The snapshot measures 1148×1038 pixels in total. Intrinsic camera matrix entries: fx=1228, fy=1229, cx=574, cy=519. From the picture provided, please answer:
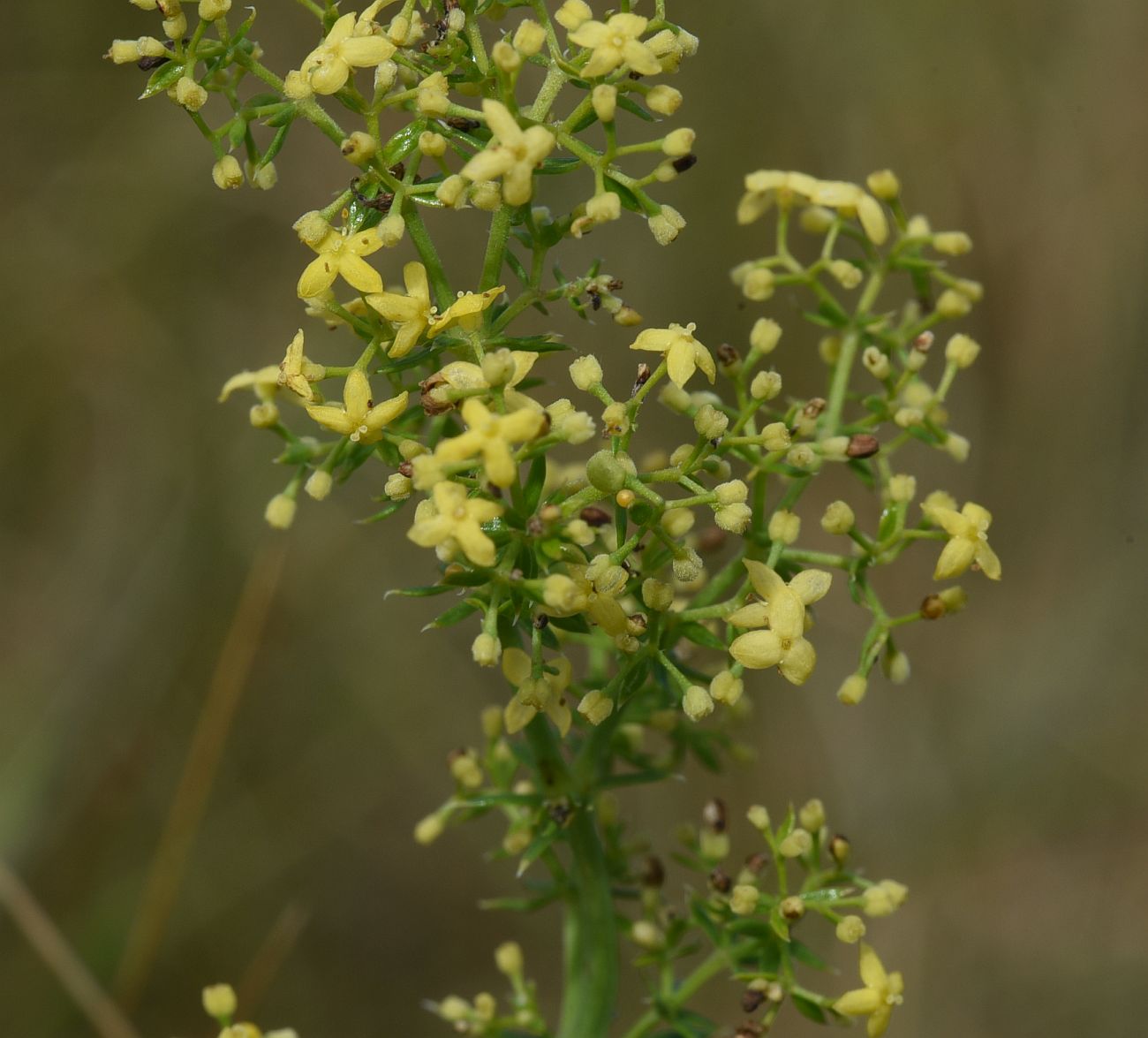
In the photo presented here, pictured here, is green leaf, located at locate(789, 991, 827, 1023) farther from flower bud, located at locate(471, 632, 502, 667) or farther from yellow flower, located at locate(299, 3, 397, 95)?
yellow flower, located at locate(299, 3, 397, 95)

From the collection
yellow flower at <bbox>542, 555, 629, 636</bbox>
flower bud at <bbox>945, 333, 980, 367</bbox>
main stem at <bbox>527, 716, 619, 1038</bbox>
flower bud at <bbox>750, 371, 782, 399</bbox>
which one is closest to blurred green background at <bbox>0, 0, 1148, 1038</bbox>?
flower bud at <bbox>945, 333, 980, 367</bbox>

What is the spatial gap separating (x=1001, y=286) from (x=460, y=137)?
5.48m

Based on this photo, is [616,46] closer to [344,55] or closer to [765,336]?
[344,55]

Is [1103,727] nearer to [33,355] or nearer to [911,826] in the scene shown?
[911,826]

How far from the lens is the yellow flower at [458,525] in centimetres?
206

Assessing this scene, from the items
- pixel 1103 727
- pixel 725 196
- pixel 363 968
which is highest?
pixel 725 196

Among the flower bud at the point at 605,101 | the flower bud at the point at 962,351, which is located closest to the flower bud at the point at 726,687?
the flower bud at the point at 605,101

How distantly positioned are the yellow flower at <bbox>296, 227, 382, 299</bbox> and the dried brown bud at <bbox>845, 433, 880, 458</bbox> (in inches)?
41.9

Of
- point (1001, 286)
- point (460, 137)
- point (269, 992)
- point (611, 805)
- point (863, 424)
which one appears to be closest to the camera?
point (460, 137)

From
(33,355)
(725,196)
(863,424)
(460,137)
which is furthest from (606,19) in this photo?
(33,355)

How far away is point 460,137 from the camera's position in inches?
91.6

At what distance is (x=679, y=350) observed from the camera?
2.37 m

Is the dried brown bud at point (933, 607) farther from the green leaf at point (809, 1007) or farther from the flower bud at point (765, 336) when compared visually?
the green leaf at point (809, 1007)

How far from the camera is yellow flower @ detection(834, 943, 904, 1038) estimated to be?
2559mm
